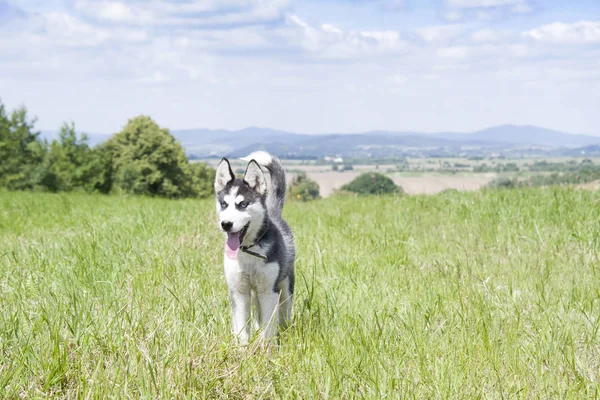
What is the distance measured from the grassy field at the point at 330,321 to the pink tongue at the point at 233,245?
49 centimetres

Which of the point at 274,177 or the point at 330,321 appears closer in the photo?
the point at 330,321

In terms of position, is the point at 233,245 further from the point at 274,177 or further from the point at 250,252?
Result: the point at 274,177

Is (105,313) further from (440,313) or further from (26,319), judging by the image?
(440,313)

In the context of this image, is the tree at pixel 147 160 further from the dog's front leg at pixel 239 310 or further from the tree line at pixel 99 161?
the dog's front leg at pixel 239 310

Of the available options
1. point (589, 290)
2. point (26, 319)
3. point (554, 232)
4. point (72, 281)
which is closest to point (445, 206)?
point (554, 232)

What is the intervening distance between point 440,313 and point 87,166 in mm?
60042

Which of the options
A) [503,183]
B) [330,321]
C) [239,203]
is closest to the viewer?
[239,203]

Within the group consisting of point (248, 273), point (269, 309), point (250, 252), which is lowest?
point (269, 309)

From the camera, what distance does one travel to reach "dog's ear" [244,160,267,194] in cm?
455

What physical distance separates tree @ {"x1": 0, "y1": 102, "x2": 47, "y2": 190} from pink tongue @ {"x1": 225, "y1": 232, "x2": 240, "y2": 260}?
50.5 meters

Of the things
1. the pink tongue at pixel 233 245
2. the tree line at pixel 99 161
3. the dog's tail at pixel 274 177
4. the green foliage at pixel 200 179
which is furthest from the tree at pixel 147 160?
the pink tongue at pixel 233 245

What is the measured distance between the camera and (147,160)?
5797 cm

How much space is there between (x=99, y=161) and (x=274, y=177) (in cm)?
5878

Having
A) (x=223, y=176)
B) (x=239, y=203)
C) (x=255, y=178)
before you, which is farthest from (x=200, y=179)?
(x=239, y=203)
